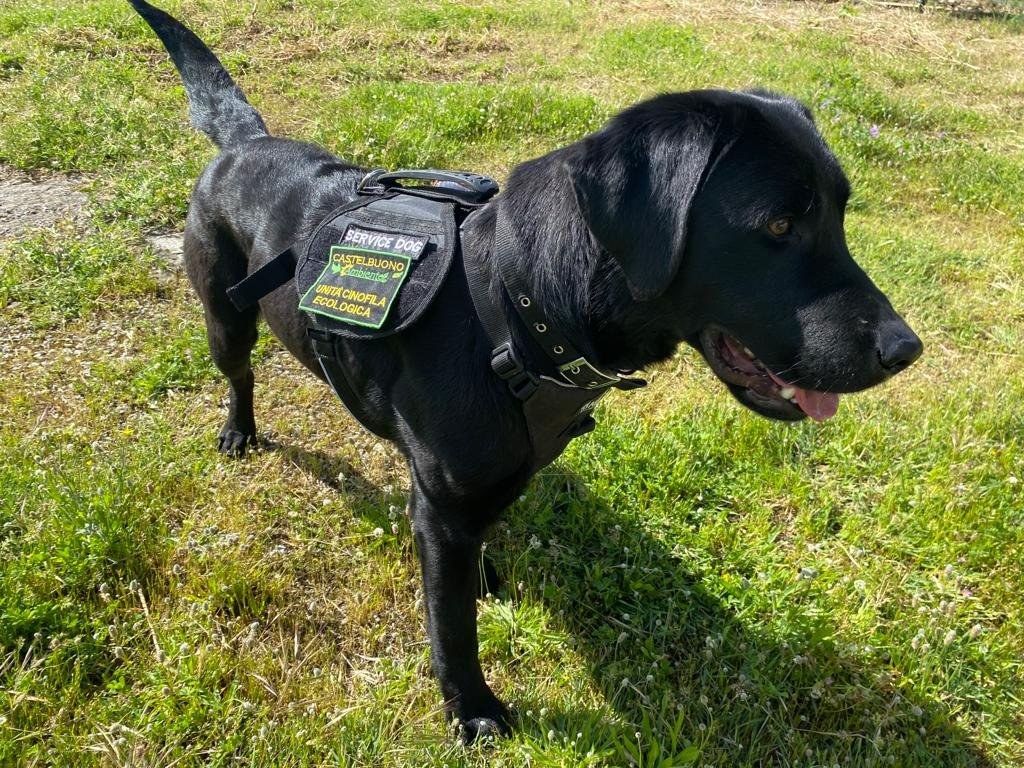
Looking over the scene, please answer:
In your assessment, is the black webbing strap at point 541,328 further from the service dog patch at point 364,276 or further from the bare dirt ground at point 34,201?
the bare dirt ground at point 34,201

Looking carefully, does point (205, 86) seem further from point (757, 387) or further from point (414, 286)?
point (757, 387)

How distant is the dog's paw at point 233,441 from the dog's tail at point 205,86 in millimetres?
1248

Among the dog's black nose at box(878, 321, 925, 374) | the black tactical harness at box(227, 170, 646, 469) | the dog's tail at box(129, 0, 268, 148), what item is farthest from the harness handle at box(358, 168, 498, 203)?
the dog's black nose at box(878, 321, 925, 374)

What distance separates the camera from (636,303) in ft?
5.75

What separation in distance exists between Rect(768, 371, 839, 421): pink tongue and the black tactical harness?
1.37 ft

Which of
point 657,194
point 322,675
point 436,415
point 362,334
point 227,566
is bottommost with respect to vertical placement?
point 322,675

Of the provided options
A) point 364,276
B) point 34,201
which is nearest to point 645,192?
point 364,276

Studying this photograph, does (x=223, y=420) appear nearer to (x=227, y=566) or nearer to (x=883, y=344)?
(x=227, y=566)

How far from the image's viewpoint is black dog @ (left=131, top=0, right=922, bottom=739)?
5.43ft

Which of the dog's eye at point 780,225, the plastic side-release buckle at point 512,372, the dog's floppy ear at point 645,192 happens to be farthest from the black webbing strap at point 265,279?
the dog's eye at point 780,225

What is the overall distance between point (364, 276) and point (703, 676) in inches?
67.7

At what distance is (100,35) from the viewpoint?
23.1 feet

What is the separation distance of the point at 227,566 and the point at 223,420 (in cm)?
100

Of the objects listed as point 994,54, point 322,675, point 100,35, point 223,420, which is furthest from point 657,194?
point 994,54
